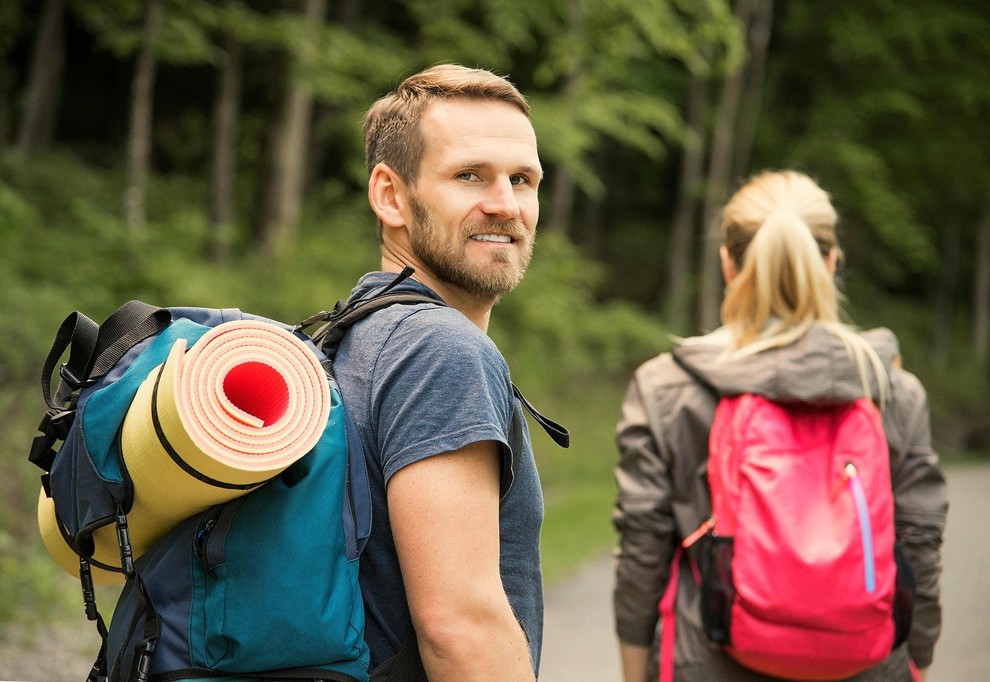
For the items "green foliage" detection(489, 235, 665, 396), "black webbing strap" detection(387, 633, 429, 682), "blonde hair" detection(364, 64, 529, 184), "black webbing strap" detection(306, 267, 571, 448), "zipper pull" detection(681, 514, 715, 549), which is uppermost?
"blonde hair" detection(364, 64, 529, 184)

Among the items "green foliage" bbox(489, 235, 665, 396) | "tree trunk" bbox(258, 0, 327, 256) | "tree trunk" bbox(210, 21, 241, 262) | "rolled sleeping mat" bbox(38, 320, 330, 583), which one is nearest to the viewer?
"rolled sleeping mat" bbox(38, 320, 330, 583)

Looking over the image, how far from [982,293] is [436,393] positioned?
37.3 meters

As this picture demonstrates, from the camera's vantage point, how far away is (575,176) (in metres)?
17.9

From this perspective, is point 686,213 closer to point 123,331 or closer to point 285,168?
point 285,168

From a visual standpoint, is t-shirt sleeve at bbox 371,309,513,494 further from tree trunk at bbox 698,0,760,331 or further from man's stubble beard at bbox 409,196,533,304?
tree trunk at bbox 698,0,760,331

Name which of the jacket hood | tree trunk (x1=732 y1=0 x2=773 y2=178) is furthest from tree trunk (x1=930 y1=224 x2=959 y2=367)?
the jacket hood

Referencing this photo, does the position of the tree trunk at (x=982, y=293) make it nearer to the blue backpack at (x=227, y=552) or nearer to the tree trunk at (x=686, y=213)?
the tree trunk at (x=686, y=213)

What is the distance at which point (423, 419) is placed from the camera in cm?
181

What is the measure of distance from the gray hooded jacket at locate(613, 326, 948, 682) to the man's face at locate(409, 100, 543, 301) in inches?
45.7

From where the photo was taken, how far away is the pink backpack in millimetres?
2824

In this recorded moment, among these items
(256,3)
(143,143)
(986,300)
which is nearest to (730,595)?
(143,143)

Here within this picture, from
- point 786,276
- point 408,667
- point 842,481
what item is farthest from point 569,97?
point 408,667

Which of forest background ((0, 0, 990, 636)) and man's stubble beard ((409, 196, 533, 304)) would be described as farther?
forest background ((0, 0, 990, 636))

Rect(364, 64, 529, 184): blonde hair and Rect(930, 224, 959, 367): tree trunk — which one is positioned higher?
Rect(364, 64, 529, 184): blonde hair
